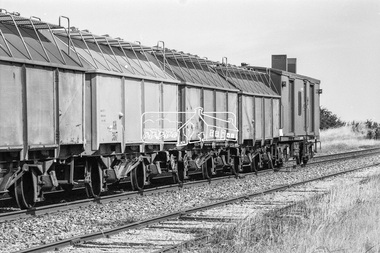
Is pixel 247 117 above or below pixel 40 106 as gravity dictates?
below

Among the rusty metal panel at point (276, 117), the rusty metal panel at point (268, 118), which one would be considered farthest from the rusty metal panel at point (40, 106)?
the rusty metal panel at point (276, 117)

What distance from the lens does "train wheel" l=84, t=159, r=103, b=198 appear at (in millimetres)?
15551

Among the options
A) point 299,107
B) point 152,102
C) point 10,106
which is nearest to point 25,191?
point 10,106

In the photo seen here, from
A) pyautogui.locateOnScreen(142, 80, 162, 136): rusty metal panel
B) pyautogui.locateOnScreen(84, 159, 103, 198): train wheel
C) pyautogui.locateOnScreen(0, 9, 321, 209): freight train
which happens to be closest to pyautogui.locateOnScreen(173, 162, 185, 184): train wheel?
pyautogui.locateOnScreen(0, 9, 321, 209): freight train

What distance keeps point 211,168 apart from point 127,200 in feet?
22.1

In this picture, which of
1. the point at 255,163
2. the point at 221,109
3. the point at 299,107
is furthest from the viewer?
the point at 299,107

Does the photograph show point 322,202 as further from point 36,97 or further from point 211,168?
point 211,168

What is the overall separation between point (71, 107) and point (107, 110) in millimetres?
1487

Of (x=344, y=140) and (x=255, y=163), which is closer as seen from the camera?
(x=255, y=163)

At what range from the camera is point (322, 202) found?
14.1 meters

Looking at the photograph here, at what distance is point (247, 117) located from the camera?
2469cm

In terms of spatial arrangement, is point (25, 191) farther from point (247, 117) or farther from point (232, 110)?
point (247, 117)

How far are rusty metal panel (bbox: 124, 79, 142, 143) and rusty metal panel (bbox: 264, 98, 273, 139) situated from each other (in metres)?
10.6

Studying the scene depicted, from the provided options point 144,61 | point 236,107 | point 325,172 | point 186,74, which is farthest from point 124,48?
point 325,172
